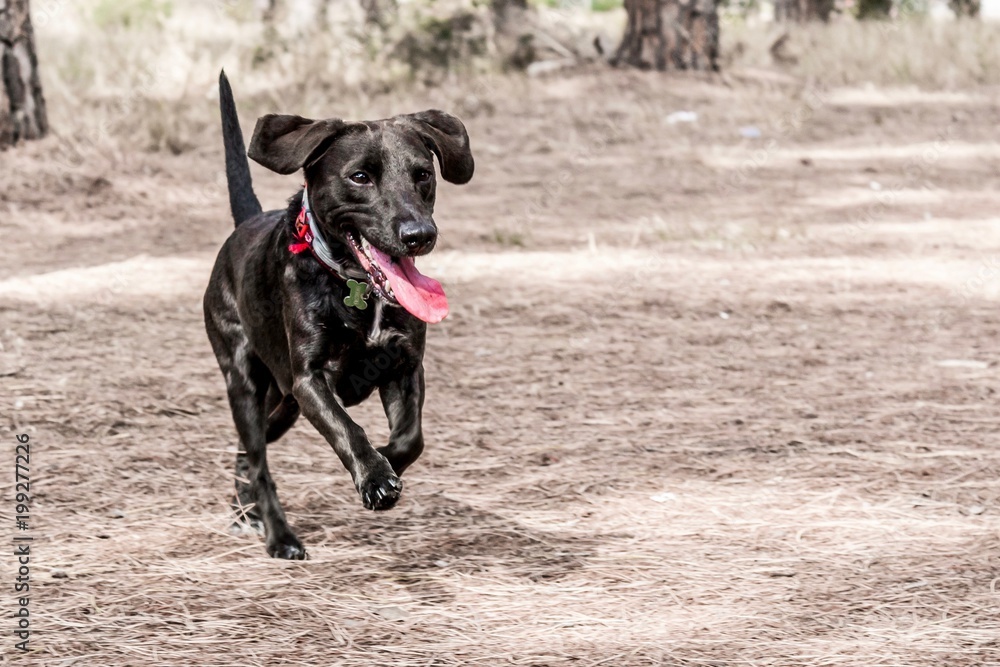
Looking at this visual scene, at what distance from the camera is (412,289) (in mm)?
3736

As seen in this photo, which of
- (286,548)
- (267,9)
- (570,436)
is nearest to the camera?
(286,548)

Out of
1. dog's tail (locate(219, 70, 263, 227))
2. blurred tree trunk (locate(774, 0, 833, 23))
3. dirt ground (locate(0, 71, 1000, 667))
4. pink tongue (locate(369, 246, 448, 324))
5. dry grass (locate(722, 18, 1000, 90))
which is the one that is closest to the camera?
dirt ground (locate(0, 71, 1000, 667))

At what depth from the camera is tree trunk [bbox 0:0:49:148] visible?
29.6ft

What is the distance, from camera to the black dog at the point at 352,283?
3.76 m

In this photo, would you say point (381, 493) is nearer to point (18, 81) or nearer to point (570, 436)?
point (570, 436)

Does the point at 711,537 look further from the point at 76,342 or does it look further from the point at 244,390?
the point at 76,342

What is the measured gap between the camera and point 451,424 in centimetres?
552

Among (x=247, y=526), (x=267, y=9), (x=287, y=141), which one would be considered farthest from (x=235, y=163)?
(x=267, y=9)

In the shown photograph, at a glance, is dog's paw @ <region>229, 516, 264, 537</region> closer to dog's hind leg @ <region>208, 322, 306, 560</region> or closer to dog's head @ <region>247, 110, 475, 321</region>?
dog's hind leg @ <region>208, 322, 306, 560</region>

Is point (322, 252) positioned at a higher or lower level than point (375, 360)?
higher

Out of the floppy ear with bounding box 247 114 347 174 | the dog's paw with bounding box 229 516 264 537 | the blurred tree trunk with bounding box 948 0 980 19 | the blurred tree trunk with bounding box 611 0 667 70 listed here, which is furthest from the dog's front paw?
the blurred tree trunk with bounding box 948 0 980 19

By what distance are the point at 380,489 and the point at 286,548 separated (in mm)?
664

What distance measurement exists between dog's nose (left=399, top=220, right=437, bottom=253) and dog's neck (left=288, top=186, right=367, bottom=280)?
25cm

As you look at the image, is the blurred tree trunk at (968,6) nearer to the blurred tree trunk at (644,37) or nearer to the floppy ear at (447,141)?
the blurred tree trunk at (644,37)
